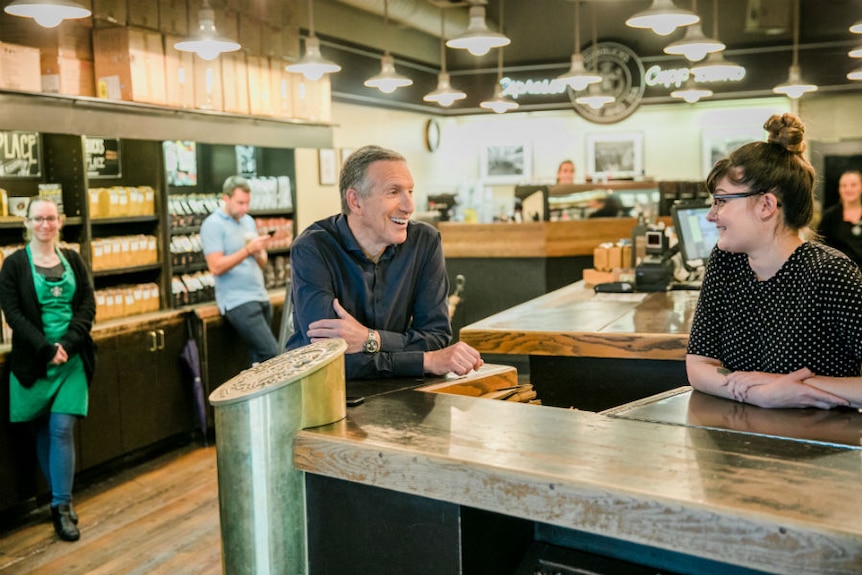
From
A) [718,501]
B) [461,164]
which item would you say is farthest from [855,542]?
[461,164]

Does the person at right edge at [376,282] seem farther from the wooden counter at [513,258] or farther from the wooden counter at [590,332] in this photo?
the wooden counter at [513,258]

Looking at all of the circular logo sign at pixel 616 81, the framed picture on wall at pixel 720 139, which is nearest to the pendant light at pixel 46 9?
the circular logo sign at pixel 616 81

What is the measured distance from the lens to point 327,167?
30.1ft

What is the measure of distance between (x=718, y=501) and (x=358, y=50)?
859cm

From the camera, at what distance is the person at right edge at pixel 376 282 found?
264 cm

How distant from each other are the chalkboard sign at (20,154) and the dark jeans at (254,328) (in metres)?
1.53

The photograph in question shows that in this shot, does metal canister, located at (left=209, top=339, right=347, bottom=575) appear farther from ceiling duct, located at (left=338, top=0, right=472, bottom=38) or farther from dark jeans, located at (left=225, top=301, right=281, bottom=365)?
ceiling duct, located at (left=338, top=0, right=472, bottom=38)

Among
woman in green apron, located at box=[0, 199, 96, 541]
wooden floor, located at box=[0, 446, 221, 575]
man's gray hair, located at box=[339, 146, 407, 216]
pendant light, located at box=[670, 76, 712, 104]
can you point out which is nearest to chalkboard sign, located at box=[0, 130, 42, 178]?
woman in green apron, located at box=[0, 199, 96, 541]

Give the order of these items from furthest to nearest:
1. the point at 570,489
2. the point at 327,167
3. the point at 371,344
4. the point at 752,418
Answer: the point at 327,167
the point at 371,344
the point at 752,418
the point at 570,489

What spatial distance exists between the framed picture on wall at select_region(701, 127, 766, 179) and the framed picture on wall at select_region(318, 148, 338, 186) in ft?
16.3

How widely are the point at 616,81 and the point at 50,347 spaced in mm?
8329

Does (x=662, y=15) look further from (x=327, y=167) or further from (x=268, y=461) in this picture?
(x=327, y=167)

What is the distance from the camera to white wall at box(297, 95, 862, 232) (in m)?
10.4

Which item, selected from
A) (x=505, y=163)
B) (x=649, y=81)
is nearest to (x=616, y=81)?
(x=649, y=81)
